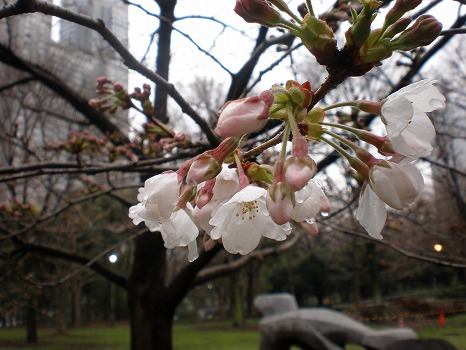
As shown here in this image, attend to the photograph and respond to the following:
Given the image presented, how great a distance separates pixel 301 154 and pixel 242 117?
10 cm

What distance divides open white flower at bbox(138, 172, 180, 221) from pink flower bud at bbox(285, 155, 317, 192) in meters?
0.18

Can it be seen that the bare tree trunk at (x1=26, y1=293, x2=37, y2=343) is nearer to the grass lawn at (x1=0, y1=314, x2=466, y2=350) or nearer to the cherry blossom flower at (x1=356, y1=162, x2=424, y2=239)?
the grass lawn at (x1=0, y1=314, x2=466, y2=350)

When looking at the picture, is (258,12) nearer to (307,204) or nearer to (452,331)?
(307,204)

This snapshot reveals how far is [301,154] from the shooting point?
61cm

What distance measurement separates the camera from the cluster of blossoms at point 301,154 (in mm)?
593

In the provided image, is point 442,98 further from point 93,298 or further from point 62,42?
point 93,298

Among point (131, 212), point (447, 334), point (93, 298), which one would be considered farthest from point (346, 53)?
point (93, 298)

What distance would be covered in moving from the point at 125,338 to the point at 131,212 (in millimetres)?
16025

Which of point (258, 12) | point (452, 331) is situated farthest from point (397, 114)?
point (452, 331)

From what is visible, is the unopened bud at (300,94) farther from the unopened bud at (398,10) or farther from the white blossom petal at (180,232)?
the white blossom petal at (180,232)

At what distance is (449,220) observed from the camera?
1278 cm

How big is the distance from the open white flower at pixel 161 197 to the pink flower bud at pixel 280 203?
16 cm

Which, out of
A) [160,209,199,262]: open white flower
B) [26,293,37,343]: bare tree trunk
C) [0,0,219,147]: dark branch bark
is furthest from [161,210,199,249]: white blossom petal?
[26,293,37,343]: bare tree trunk

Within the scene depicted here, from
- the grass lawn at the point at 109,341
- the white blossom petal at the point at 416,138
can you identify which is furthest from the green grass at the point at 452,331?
the white blossom petal at the point at 416,138
